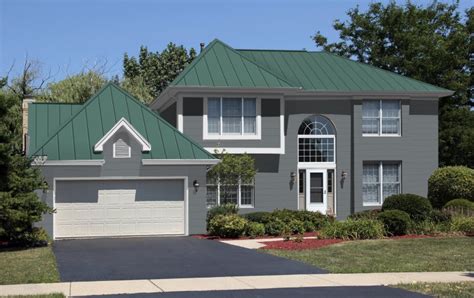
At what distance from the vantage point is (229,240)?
24.1 metres

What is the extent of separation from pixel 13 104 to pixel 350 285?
11.9 metres

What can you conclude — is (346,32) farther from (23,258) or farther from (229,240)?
(23,258)

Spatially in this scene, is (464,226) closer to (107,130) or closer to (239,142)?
(239,142)

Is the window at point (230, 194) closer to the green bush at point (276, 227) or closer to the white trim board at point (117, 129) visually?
the green bush at point (276, 227)

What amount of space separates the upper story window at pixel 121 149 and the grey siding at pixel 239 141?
4.37 metres

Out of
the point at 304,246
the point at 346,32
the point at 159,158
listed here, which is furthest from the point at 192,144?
the point at 346,32

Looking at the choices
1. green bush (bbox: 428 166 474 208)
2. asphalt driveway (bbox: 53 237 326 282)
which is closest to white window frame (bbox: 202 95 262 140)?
asphalt driveway (bbox: 53 237 326 282)

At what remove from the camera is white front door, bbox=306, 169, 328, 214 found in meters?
31.6

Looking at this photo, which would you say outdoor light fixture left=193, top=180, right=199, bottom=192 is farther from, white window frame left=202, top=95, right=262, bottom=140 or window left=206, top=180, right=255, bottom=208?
white window frame left=202, top=95, right=262, bottom=140

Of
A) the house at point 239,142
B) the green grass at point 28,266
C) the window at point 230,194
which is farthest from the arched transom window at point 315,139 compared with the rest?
the green grass at point 28,266

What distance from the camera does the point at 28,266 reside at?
16.4 meters

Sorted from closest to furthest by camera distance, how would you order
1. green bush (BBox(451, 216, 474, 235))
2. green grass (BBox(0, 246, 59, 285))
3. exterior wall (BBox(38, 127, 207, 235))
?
green grass (BBox(0, 246, 59, 285)) → green bush (BBox(451, 216, 474, 235)) → exterior wall (BBox(38, 127, 207, 235))

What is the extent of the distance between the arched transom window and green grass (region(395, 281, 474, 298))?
1768cm

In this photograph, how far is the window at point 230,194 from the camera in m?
29.6
